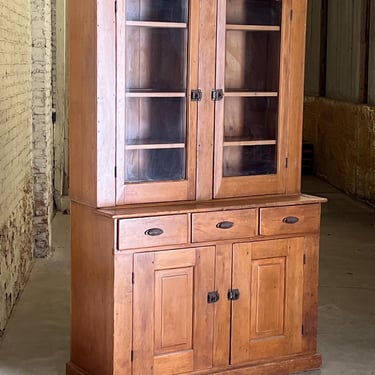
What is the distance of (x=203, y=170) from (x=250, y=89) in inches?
21.0

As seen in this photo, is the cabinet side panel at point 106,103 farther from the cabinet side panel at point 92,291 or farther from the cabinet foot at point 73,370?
the cabinet foot at point 73,370

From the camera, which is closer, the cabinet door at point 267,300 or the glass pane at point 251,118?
the cabinet door at point 267,300

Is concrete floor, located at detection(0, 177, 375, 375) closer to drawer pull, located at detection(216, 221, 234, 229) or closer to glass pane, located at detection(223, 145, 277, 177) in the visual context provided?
drawer pull, located at detection(216, 221, 234, 229)

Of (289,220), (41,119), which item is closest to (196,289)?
(289,220)

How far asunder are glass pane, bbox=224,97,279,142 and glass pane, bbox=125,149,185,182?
0.33 m

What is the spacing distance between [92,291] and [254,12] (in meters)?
1.67

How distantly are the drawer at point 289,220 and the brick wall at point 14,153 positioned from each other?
1.67 m

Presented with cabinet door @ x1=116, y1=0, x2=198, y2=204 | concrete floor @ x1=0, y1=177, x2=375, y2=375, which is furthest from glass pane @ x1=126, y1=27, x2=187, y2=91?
concrete floor @ x1=0, y1=177, x2=375, y2=375

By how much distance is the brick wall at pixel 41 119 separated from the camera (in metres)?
6.59

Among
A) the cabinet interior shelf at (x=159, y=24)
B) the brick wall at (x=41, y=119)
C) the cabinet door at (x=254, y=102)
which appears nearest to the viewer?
the cabinet interior shelf at (x=159, y=24)

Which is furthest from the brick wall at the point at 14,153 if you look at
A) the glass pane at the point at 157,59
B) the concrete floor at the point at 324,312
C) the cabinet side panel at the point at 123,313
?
the cabinet side panel at the point at 123,313

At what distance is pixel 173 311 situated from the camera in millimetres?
4113

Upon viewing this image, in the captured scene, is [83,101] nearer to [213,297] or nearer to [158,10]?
[158,10]

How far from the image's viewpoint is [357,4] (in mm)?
10555
